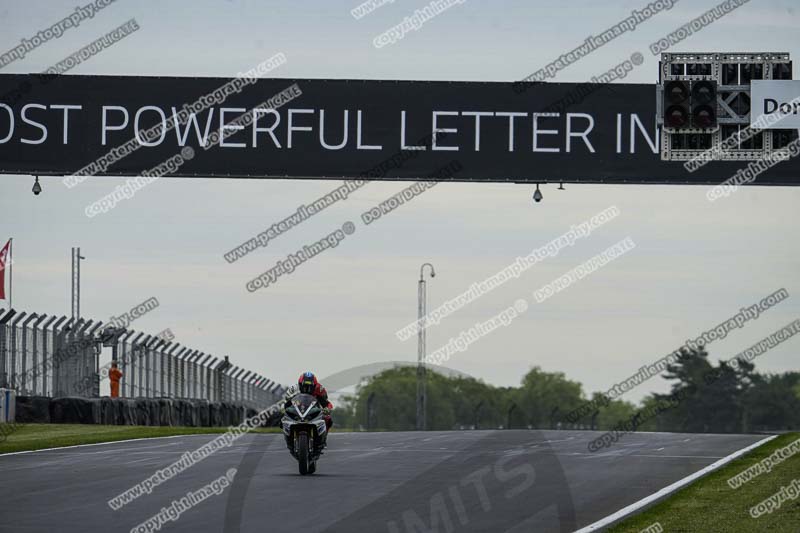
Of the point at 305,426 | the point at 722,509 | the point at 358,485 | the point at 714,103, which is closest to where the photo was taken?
the point at 722,509

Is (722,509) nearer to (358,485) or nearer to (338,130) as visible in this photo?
(358,485)

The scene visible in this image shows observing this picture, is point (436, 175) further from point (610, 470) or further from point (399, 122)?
point (610, 470)

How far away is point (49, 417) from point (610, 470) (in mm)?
17420

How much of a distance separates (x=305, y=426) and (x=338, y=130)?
8.03 m

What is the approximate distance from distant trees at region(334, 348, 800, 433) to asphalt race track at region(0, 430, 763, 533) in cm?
8315

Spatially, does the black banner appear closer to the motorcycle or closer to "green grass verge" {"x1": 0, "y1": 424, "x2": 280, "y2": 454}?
"green grass verge" {"x1": 0, "y1": 424, "x2": 280, "y2": 454}

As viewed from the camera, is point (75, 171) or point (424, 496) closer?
point (424, 496)

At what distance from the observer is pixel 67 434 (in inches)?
1209

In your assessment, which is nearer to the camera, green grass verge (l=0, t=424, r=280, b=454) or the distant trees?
green grass verge (l=0, t=424, r=280, b=454)

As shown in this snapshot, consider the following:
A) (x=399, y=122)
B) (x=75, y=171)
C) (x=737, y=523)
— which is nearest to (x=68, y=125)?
(x=75, y=171)

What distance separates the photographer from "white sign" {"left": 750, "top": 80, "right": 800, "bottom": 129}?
22.6 meters

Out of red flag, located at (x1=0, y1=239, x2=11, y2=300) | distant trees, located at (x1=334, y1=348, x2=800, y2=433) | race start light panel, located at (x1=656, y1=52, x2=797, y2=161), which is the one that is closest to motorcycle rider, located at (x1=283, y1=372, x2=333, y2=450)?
race start light panel, located at (x1=656, y1=52, x2=797, y2=161)

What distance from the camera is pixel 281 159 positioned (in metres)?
25.8

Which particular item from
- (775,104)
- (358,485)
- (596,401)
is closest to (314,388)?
(358,485)
